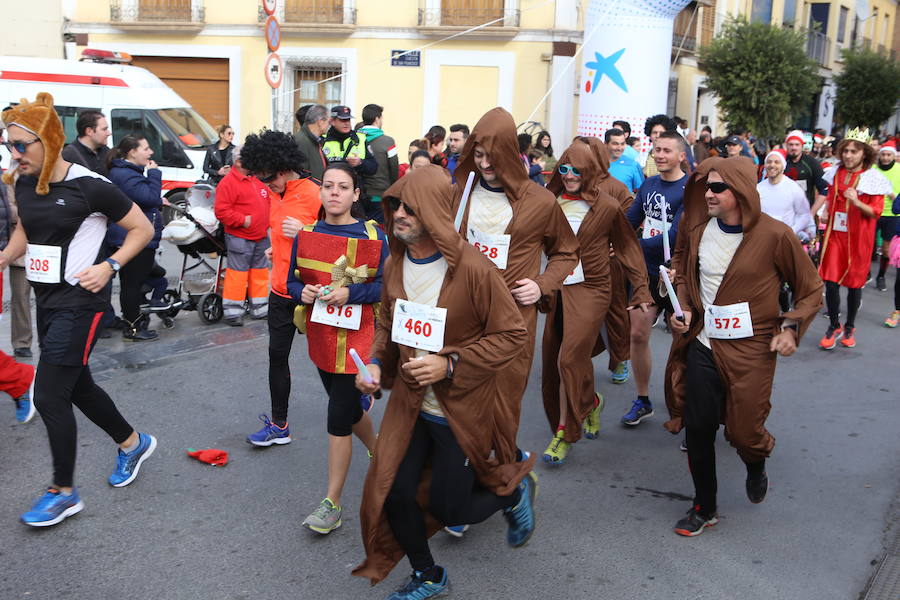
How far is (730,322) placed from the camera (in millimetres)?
4441

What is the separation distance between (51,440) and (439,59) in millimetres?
21150

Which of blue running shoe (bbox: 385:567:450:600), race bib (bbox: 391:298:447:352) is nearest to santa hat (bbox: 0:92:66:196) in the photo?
race bib (bbox: 391:298:447:352)

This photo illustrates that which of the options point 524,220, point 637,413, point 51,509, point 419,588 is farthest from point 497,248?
point 51,509

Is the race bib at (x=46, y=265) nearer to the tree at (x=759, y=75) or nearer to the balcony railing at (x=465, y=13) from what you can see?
the balcony railing at (x=465, y=13)

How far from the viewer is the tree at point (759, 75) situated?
26484mm

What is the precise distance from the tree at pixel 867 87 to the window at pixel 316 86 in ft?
75.7

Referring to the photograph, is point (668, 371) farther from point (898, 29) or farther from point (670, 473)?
point (898, 29)

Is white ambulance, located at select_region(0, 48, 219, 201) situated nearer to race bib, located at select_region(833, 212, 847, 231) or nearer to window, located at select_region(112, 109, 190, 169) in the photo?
window, located at select_region(112, 109, 190, 169)

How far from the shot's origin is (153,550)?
433cm

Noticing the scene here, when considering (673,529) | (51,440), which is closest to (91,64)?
(51,440)

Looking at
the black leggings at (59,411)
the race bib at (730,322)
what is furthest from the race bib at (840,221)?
the black leggings at (59,411)

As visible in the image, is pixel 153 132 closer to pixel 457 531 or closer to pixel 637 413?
pixel 637 413

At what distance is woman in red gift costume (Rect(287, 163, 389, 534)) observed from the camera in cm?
449

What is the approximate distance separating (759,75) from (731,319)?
23.9m
